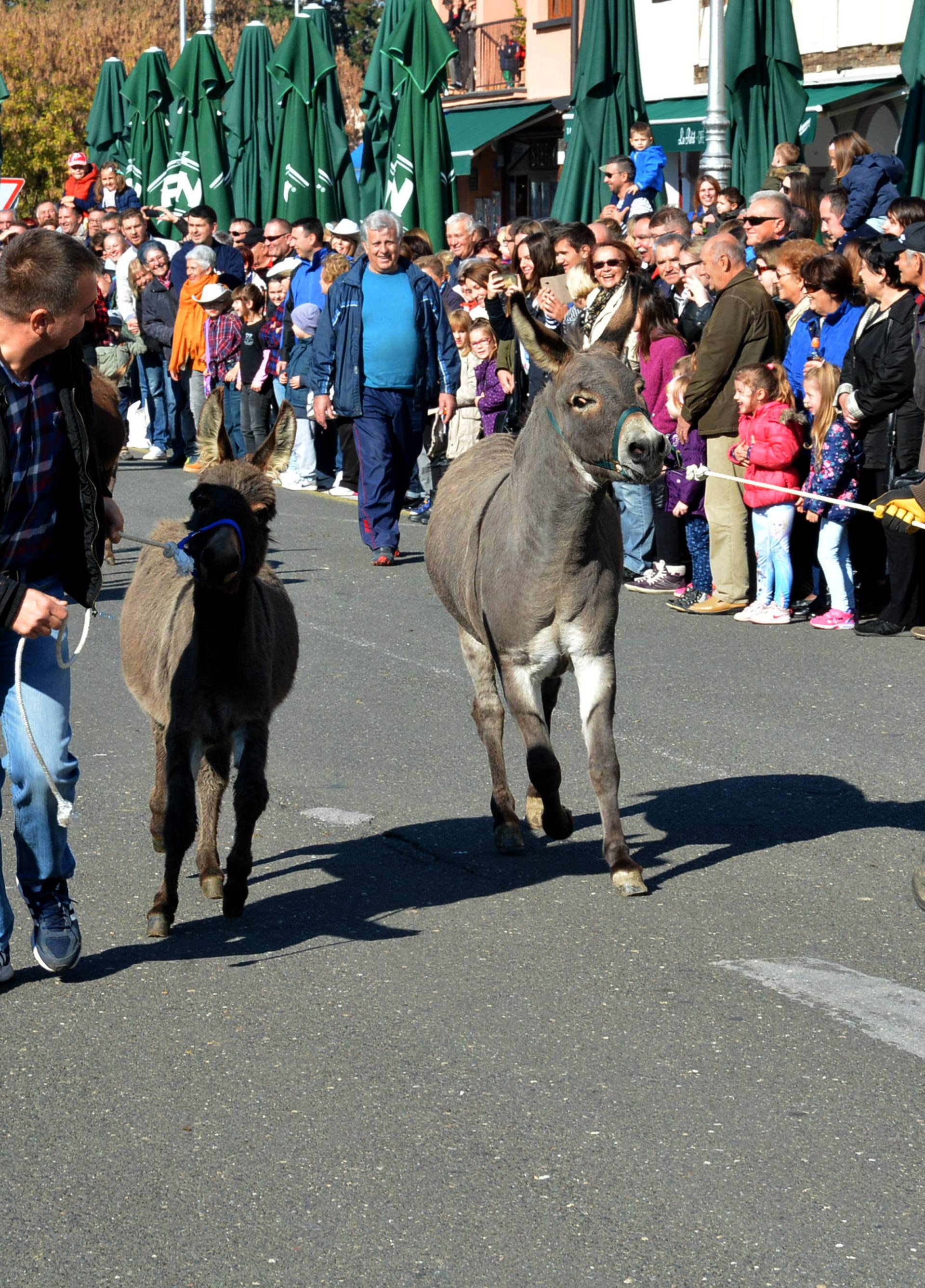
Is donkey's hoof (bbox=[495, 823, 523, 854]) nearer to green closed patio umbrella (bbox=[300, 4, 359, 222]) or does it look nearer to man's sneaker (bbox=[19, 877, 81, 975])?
man's sneaker (bbox=[19, 877, 81, 975])

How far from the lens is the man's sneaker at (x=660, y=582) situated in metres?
12.8

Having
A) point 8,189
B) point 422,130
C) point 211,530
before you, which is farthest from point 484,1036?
point 8,189

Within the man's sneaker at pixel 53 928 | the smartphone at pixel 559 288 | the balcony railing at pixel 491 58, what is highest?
the balcony railing at pixel 491 58

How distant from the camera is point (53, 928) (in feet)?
18.0

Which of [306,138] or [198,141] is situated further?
[198,141]

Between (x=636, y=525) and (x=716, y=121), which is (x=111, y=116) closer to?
(x=716, y=121)

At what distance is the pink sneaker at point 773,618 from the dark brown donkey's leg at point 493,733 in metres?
4.32

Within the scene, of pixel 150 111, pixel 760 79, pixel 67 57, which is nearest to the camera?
pixel 760 79

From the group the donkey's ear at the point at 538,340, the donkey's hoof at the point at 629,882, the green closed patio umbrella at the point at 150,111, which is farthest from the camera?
the green closed patio umbrella at the point at 150,111

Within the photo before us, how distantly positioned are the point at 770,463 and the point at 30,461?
7.20 m

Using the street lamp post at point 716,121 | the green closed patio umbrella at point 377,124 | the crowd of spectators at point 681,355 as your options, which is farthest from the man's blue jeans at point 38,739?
the green closed patio umbrella at point 377,124

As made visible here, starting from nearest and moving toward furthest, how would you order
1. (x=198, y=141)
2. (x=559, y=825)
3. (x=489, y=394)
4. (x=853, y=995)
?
1. (x=853, y=995)
2. (x=559, y=825)
3. (x=489, y=394)
4. (x=198, y=141)

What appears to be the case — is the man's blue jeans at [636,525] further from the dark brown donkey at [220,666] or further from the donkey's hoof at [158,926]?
the donkey's hoof at [158,926]

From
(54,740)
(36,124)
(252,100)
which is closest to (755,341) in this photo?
(54,740)
